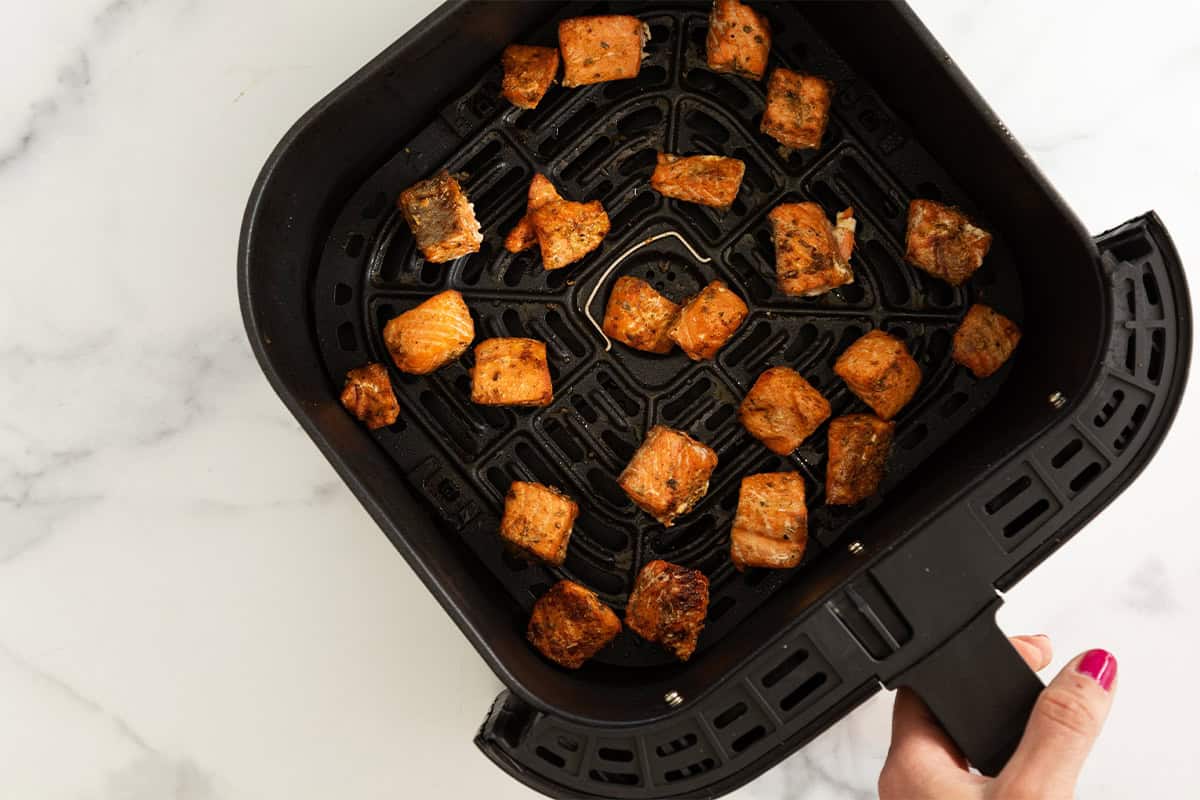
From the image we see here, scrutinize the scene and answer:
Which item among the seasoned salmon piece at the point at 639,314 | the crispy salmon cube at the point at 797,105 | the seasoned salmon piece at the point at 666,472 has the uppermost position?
the crispy salmon cube at the point at 797,105

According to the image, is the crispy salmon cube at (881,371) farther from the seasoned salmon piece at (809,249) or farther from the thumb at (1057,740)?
the thumb at (1057,740)

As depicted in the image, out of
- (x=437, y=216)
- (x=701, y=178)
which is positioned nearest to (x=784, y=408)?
(x=701, y=178)

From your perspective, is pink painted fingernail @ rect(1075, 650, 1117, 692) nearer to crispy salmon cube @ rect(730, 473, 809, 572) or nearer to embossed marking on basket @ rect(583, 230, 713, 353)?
crispy salmon cube @ rect(730, 473, 809, 572)

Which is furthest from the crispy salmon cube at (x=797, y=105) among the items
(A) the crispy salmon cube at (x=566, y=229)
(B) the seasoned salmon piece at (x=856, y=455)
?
(B) the seasoned salmon piece at (x=856, y=455)

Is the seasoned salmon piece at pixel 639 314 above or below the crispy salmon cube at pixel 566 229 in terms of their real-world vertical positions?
below

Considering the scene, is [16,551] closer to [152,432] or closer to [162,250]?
[152,432]

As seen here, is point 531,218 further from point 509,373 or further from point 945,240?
point 945,240

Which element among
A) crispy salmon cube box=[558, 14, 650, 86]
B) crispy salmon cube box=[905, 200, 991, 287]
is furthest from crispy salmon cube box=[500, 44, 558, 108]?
crispy salmon cube box=[905, 200, 991, 287]
